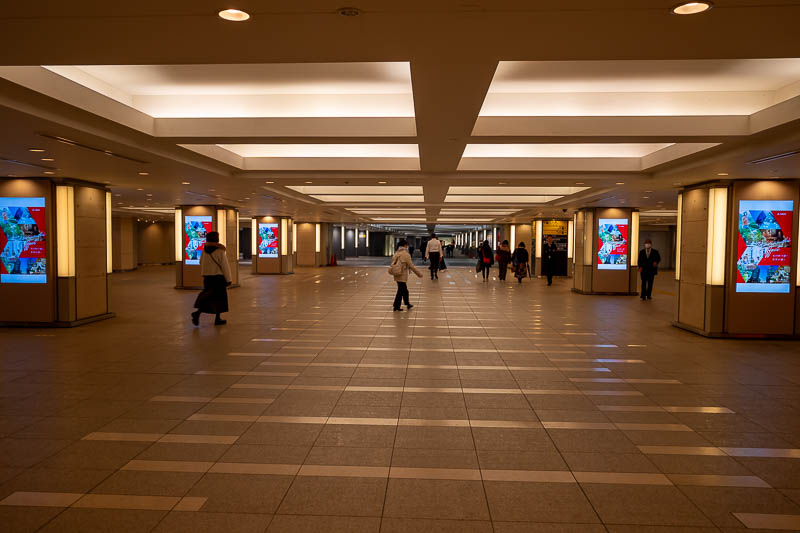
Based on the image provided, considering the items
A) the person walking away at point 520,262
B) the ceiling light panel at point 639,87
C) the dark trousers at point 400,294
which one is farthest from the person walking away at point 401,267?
the person walking away at point 520,262

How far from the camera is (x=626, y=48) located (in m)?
4.08

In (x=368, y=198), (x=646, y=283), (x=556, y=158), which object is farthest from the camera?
(x=368, y=198)

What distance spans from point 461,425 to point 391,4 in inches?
143

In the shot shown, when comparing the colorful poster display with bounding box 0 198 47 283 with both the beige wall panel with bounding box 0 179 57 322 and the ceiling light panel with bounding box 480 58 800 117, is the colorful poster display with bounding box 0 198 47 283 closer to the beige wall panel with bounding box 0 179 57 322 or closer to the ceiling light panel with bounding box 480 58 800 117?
Answer: the beige wall panel with bounding box 0 179 57 322

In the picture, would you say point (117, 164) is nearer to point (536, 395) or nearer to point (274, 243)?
point (536, 395)

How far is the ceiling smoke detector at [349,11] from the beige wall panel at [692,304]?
960 cm

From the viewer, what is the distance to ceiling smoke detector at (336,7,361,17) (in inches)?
132

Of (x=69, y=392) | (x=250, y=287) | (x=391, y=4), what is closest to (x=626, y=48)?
(x=391, y=4)

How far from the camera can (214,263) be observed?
1059cm

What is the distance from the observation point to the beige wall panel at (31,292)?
10539 millimetres

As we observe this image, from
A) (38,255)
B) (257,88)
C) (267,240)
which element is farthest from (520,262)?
(38,255)

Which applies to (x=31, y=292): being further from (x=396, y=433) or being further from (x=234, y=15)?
(x=234, y=15)

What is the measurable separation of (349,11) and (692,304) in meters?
9.99

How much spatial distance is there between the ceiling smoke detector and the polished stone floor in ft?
10.6
